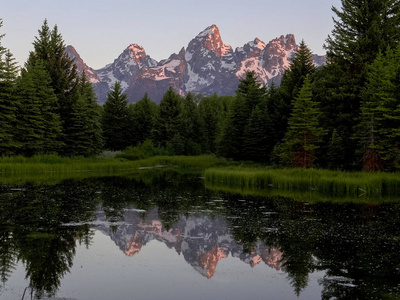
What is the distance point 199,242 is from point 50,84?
128 feet

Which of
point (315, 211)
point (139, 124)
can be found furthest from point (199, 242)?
point (139, 124)

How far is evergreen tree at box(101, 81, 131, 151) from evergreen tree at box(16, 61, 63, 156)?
21.8 metres

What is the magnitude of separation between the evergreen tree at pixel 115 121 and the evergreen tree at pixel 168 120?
639cm

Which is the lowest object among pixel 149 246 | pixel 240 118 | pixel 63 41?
pixel 149 246

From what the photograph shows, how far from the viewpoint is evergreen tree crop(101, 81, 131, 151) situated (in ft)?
210

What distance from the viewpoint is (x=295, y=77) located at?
43.4 m

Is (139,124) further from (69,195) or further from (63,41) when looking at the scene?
(69,195)

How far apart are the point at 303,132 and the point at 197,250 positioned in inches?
935

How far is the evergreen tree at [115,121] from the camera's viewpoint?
210 feet

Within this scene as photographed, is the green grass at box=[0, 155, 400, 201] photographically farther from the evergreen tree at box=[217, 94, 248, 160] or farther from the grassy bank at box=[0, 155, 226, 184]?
the evergreen tree at box=[217, 94, 248, 160]

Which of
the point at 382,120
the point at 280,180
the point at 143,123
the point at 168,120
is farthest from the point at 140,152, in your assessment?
the point at 382,120

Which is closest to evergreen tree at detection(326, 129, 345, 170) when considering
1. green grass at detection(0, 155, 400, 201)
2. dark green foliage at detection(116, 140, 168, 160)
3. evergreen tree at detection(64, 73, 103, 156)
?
green grass at detection(0, 155, 400, 201)

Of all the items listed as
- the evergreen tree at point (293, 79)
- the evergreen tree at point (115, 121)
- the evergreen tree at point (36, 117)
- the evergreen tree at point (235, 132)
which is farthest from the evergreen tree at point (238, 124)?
the evergreen tree at point (115, 121)

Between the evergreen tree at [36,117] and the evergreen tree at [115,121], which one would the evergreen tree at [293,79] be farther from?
the evergreen tree at [115,121]
